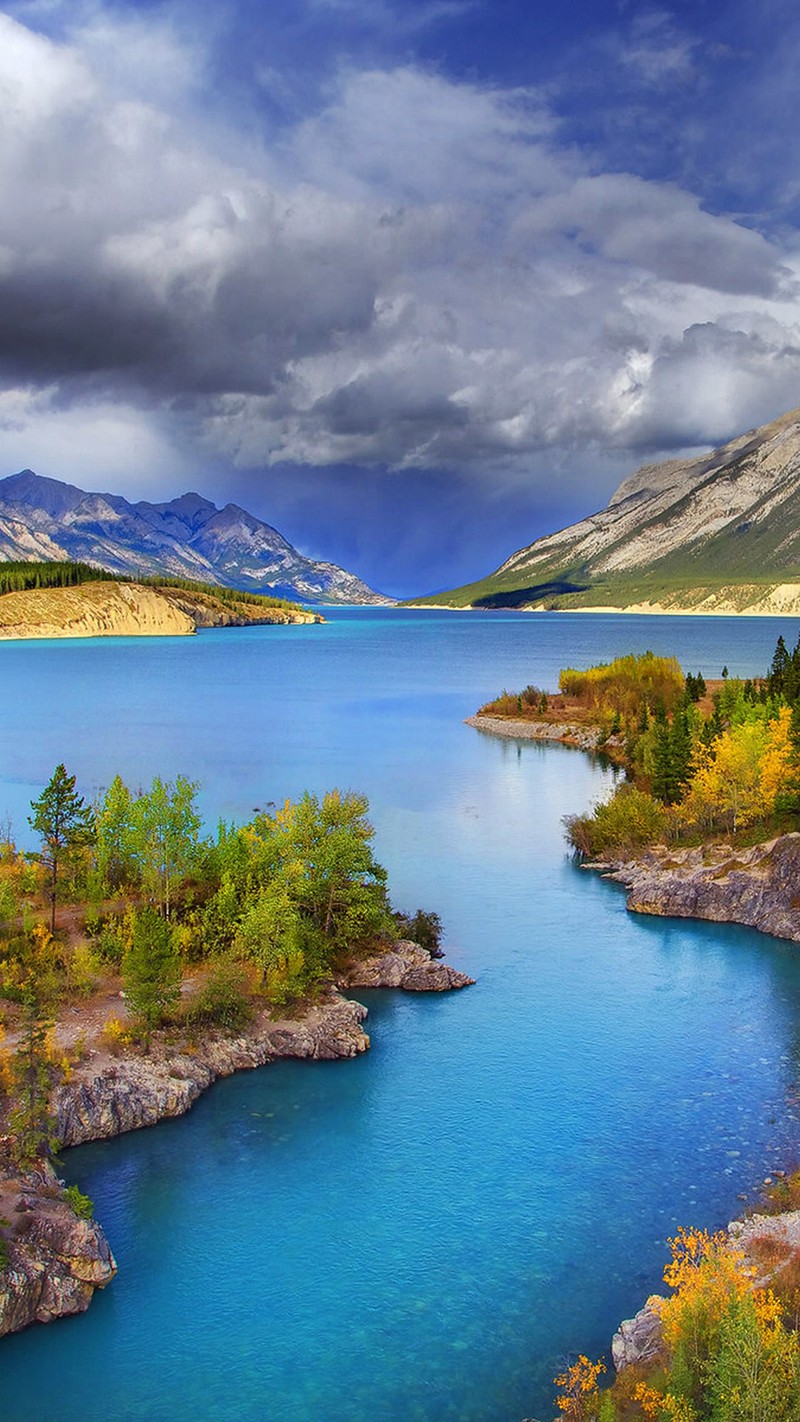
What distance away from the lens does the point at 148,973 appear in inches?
1754

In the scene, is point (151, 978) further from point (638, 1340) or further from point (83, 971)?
point (638, 1340)

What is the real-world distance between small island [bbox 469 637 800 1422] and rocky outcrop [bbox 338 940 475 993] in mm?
20278

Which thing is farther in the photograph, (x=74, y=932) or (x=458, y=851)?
(x=458, y=851)

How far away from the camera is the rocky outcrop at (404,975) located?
55.6 meters

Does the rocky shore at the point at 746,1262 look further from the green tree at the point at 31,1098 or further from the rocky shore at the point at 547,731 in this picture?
the rocky shore at the point at 547,731

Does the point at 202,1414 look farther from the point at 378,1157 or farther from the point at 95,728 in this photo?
the point at 95,728

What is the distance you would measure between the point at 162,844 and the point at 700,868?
38.5m

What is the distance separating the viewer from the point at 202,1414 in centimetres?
2814

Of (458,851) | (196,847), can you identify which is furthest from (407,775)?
(196,847)

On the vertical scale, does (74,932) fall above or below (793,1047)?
above

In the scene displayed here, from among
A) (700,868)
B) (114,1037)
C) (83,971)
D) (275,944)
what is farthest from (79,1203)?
(700,868)

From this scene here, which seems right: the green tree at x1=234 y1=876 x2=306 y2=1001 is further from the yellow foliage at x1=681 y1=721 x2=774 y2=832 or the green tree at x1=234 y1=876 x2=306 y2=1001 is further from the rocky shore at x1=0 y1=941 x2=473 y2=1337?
the yellow foliage at x1=681 y1=721 x2=774 y2=832

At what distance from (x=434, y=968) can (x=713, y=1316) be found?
3182cm

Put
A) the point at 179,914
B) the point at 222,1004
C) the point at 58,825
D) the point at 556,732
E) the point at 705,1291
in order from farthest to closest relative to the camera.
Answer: the point at 556,732 < the point at 179,914 < the point at 58,825 < the point at 222,1004 < the point at 705,1291
